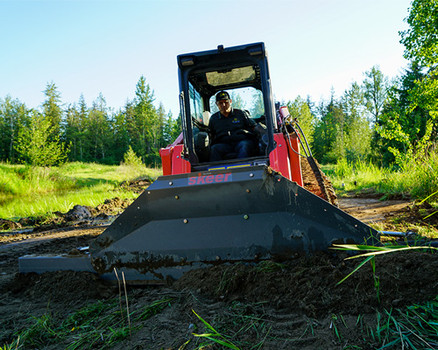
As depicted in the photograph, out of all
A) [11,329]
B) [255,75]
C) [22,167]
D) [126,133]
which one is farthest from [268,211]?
[126,133]

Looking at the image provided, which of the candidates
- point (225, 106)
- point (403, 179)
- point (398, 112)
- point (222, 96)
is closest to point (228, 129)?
point (225, 106)

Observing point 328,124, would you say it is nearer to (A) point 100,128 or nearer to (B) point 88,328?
(A) point 100,128

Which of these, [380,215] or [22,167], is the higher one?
[22,167]

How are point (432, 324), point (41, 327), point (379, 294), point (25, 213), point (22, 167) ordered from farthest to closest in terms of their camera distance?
point (22, 167) < point (25, 213) < point (41, 327) < point (379, 294) < point (432, 324)

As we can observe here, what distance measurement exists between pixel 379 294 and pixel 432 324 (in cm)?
34

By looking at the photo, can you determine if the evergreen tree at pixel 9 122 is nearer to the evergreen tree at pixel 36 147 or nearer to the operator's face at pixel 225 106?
the evergreen tree at pixel 36 147

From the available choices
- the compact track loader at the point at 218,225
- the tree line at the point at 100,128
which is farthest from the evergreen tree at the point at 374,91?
the compact track loader at the point at 218,225

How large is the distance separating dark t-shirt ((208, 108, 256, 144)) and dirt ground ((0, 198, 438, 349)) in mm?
2608

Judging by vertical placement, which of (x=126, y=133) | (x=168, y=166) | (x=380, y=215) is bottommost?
(x=380, y=215)

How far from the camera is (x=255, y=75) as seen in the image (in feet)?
15.6

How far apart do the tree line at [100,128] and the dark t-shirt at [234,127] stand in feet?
128

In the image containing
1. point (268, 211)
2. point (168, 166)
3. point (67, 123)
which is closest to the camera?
point (268, 211)

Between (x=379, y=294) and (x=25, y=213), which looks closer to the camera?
(x=379, y=294)

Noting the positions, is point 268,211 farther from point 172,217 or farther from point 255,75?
point 255,75
